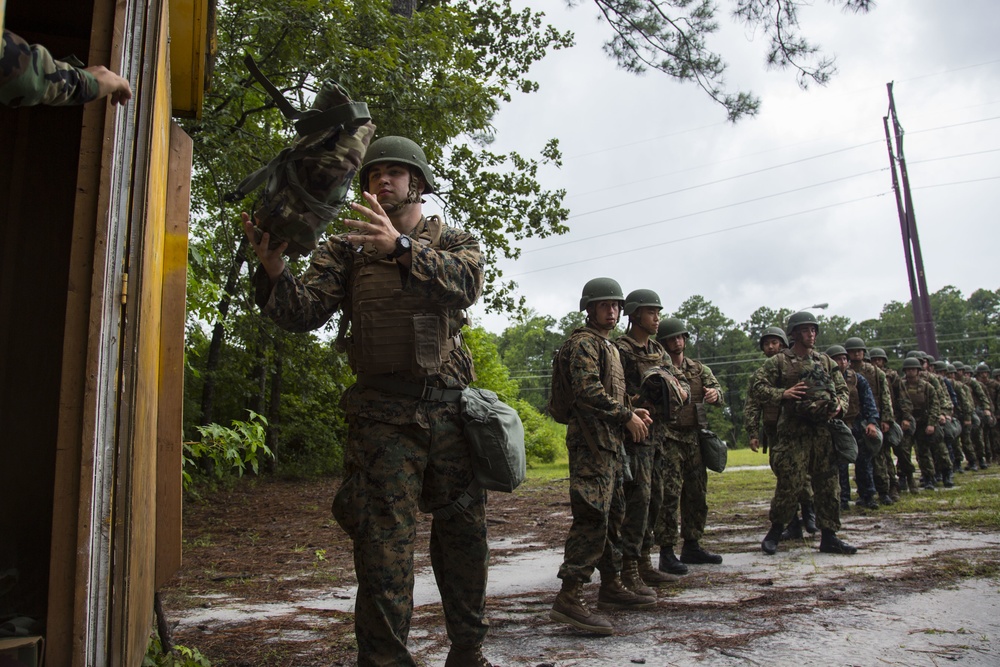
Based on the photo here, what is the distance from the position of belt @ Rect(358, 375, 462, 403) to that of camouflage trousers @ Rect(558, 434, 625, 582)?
1.83 m

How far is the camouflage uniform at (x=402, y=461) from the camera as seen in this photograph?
2.95 meters

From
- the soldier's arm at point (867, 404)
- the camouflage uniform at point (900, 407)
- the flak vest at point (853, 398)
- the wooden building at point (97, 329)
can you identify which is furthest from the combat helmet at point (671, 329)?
the camouflage uniform at point (900, 407)

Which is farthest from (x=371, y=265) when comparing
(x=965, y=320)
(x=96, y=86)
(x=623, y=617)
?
(x=965, y=320)

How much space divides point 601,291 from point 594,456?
1.20 meters

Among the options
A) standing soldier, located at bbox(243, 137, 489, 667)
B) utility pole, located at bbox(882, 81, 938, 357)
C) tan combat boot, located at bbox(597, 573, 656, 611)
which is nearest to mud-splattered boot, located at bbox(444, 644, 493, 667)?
standing soldier, located at bbox(243, 137, 489, 667)

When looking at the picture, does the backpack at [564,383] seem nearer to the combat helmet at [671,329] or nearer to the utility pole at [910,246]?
the combat helmet at [671,329]

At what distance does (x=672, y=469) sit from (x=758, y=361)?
6913 cm

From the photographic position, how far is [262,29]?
27.5ft

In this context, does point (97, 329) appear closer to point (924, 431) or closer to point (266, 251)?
point (266, 251)

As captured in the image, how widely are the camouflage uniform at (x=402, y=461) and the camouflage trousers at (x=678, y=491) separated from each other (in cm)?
318

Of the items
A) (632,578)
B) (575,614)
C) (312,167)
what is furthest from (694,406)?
(312,167)

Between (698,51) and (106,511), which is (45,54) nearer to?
(106,511)

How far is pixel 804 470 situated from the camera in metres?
7.43

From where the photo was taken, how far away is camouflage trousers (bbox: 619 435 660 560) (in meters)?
5.51
